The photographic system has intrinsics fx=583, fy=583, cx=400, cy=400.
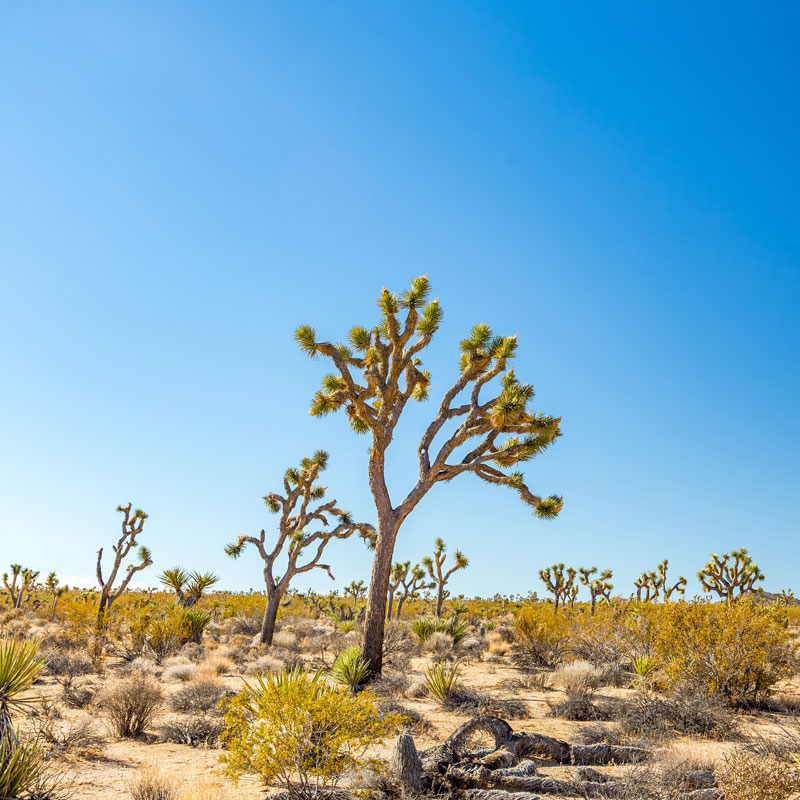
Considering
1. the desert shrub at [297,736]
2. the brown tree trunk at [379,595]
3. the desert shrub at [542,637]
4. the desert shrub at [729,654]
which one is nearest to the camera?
the desert shrub at [297,736]

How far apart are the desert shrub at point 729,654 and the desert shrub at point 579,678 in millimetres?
1617

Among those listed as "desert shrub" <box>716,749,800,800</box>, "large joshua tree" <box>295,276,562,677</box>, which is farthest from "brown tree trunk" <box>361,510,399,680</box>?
"desert shrub" <box>716,749,800,800</box>

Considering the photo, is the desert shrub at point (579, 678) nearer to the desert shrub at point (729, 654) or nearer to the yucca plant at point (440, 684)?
the desert shrub at point (729, 654)

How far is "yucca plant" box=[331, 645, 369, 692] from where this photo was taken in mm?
11352

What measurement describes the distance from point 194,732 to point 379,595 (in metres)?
4.99

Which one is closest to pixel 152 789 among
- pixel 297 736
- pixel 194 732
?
pixel 297 736

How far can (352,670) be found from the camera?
11.4 m

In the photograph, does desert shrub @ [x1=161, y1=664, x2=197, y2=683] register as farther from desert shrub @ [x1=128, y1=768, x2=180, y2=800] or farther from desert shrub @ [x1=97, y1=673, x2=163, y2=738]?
desert shrub @ [x1=128, y1=768, x2=180, y2=800]

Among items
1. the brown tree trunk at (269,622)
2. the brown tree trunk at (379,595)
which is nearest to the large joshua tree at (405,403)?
the brown tree trunk at (379,595)

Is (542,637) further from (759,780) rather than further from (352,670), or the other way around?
(759,780)

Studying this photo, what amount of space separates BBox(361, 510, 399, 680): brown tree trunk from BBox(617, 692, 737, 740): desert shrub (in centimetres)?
498

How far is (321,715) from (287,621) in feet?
68.9

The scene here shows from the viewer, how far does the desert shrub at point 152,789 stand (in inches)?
208

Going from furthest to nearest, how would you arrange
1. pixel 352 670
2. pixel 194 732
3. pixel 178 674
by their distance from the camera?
1. pixel 178 674
2. pixel 352 670
3. pixel 194 732
